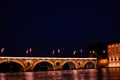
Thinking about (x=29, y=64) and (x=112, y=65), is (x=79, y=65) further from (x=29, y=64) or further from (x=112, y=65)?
(x=29, y=64)

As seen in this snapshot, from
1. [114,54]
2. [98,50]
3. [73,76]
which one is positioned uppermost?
[98,50]

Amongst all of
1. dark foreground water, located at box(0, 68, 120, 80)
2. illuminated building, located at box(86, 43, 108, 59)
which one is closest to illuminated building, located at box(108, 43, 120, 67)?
illuminated building, located at box(86, 43, 108, 59)

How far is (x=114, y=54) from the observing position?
4776 inches

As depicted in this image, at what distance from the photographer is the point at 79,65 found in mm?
119125

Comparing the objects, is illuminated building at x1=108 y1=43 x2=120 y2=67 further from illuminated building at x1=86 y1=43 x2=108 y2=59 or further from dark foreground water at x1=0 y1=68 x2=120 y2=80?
dark foreground water at x1=0 y1=68 x2=120 y2=80

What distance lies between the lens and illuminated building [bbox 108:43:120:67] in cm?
11861

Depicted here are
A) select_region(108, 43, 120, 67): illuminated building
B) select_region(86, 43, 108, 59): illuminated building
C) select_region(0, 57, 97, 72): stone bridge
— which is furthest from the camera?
select_region(86, 43, 108, 59): illuminated building

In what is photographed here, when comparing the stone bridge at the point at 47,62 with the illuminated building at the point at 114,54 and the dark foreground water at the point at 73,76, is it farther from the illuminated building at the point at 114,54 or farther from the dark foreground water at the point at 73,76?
the dark foreground water at the point at 73,76

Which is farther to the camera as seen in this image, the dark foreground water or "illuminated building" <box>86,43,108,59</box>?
"illuminated building" <box>86,43,108,59</box>

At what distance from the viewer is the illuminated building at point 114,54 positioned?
389ft

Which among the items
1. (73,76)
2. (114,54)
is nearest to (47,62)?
(114,54)

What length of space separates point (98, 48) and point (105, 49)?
7.04 m

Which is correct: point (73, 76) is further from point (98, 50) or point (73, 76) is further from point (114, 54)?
point (98, 50)

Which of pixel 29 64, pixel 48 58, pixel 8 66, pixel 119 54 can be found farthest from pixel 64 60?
pixel 8 66
